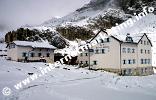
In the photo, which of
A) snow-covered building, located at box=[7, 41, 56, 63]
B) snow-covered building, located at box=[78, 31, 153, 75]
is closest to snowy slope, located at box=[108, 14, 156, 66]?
snow-covered building, located at box=[78, 31, 153, 75]

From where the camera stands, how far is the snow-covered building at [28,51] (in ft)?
187

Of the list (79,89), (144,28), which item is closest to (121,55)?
(79,89)

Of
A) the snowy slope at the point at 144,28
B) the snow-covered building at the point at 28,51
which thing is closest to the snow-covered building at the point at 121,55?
the snow-covered building at the point at 28,51

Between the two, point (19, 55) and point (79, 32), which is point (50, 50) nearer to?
point (19, 55)

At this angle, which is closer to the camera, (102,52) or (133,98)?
(133,98)

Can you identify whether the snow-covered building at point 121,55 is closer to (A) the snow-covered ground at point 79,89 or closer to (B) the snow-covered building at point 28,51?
(B) the snow-covered building at point 28,51

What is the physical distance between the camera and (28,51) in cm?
5828

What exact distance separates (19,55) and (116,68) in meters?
26.2

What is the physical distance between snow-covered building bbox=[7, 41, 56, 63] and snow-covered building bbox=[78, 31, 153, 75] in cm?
1193

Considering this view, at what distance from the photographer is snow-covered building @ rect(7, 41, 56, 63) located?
56875 mm

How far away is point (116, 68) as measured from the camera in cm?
5044

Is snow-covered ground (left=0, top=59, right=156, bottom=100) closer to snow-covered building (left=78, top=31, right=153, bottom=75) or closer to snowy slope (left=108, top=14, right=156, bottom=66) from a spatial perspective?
snow-covered building (left=78, top=31, right=153, bottom=75)

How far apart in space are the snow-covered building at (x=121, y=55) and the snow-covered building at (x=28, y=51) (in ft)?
39.1

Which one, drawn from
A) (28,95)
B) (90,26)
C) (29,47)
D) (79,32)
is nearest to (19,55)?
(29,47)
